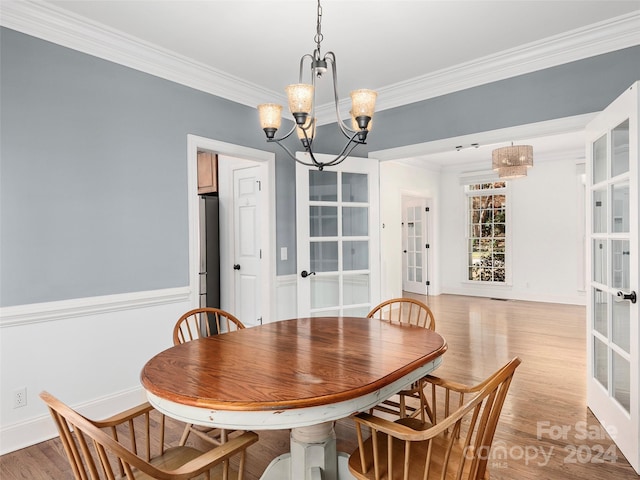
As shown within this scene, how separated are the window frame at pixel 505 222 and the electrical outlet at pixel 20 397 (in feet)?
24.3

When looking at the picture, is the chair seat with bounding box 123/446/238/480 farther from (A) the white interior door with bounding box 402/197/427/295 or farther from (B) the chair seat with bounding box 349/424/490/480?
(A) the white interior door with bounding box 402/197/427/295

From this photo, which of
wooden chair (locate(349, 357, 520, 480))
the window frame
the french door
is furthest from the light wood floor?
the french door

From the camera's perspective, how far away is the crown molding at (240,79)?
2.49m

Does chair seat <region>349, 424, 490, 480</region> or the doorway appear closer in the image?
chair seat <region>349, 424, 490, 480</region>

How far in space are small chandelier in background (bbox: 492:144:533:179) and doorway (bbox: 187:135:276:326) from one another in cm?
320

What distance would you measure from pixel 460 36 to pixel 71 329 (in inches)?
A: 132

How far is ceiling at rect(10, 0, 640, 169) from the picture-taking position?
96.1 inches

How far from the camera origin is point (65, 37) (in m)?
2.59

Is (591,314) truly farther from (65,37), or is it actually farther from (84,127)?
(65,37)

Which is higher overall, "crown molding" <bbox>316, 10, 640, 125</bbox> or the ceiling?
the ceiling

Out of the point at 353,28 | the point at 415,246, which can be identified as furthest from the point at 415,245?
the point at 353,28

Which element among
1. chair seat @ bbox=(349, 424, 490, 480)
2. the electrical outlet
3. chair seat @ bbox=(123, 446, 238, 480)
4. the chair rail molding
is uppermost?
the chair rail molding

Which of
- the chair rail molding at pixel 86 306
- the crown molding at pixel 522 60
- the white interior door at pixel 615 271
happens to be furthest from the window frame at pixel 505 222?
the chair rail molding at pixel 86 306

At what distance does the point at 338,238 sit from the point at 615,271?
2.20 metres
